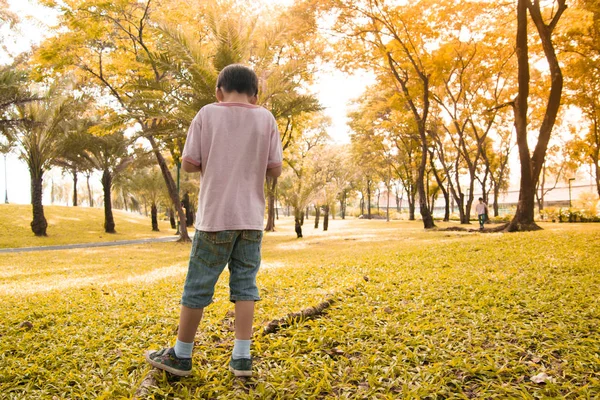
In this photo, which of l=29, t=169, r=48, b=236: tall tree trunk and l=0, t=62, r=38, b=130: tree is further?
l=29, t=169, r=48, b=236: tall tree trunk

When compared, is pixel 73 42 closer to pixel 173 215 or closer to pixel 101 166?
pixel 101 166

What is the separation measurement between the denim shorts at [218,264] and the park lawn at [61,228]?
18471mm

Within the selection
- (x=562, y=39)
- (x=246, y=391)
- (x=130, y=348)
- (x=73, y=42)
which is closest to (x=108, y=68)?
(x=73, y=42)

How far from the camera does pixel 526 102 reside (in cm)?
1193

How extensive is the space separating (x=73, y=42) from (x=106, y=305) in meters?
13.5

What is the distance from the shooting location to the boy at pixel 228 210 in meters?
2.20

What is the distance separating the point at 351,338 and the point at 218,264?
55.2 inches

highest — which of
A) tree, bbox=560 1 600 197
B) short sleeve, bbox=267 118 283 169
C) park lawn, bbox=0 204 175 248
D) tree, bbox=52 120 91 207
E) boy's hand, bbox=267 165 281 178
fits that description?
tree, bbox=560 1 600 197

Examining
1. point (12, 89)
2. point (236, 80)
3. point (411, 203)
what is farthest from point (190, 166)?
point (411, 203)

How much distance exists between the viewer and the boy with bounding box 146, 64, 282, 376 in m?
2.20

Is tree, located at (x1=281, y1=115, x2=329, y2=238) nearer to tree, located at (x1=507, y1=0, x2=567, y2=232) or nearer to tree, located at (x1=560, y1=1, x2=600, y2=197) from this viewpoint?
tree, located at (x1=507, y1=0, x2=567, y2=232)

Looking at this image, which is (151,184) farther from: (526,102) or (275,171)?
(275,171)

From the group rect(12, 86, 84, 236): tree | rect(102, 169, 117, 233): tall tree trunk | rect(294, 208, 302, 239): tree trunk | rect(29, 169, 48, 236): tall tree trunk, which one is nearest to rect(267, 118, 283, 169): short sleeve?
rect(294, 208, 302, 239): tree trunk

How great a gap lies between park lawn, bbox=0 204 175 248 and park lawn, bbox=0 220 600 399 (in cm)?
1514
